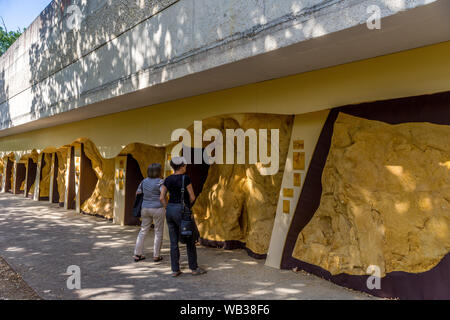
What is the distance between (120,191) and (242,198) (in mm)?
4832

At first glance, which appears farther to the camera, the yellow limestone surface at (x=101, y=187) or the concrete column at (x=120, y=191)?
the yellow limestone surface at (x=101, y=187)

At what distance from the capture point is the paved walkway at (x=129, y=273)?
4.51m

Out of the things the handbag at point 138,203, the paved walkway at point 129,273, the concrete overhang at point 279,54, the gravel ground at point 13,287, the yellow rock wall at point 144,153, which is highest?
the concrete overhang at point 279,54

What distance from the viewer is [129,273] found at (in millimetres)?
5375

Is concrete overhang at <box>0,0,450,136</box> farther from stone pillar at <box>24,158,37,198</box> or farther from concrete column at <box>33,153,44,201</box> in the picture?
stone pillar at <box>24,158,37,198</box>

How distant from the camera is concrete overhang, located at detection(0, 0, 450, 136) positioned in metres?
3.68

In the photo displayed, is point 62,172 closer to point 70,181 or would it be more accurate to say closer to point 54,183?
point 54,183

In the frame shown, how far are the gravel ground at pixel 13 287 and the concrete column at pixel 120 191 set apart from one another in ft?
15.3

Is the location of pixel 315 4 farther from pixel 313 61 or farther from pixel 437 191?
pixel 437 191

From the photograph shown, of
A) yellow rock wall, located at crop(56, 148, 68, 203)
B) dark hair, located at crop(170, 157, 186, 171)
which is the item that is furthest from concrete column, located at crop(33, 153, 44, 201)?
dark hair, located at crop(170, 157, 186, 171)

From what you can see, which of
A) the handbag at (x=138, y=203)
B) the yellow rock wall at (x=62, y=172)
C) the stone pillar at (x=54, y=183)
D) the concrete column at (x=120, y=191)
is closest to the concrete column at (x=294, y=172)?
the handbag at (x=138, y=203)

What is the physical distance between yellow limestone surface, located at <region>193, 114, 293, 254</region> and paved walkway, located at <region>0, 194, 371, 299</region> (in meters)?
0.50

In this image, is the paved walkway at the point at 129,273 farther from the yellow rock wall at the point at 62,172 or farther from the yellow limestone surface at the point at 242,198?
the yellow rock wall at the point at 62,172

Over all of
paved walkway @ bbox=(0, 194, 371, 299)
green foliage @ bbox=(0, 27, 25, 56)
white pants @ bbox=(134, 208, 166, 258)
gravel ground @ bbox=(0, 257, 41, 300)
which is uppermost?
green foliage @ bbox=(0, 27, 25, 56)
